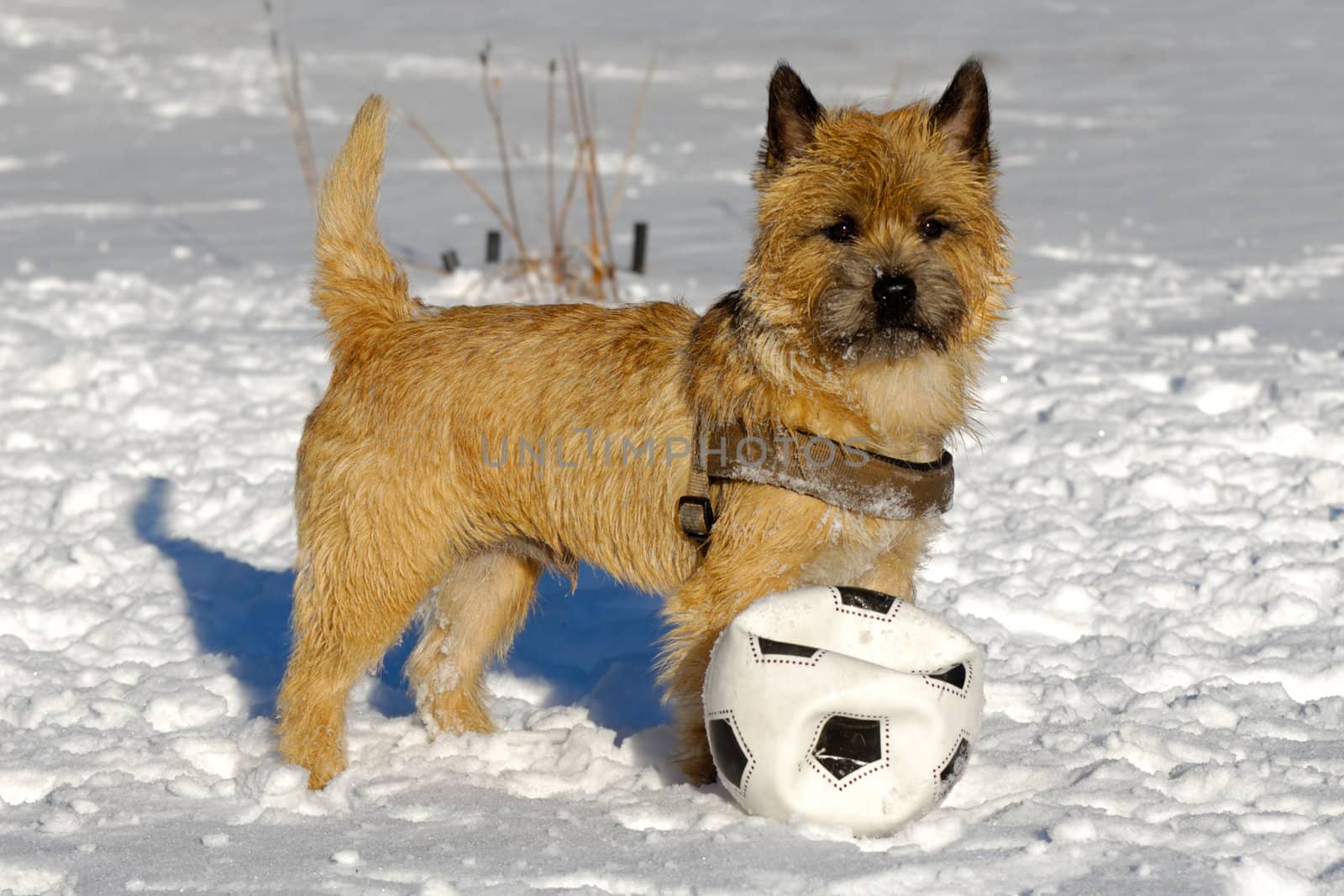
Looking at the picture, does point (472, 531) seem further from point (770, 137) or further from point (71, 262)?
point (71, 262)

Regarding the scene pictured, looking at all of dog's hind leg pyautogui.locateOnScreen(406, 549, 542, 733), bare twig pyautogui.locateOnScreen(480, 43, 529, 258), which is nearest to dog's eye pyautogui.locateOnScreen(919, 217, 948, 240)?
dog's hind leg pyautogui.locateOnScreen(406, 549, 542, 733)

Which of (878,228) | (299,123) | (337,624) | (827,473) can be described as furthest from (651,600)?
(299,123)

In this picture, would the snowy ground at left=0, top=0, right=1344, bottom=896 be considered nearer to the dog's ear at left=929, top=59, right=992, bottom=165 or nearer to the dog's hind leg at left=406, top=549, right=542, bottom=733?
the dog's hind leg at left=406, top=549, right=542, bottom=733

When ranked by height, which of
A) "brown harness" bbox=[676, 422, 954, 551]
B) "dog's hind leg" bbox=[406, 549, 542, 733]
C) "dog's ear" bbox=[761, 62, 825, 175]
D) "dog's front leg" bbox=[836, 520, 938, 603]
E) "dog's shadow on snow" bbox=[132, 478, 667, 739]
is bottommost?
"dog's shadow on snow" bbox=[132, 478, 667, 739]

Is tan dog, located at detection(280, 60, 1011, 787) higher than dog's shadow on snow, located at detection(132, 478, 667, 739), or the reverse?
tan dog, located at detection(280, 60, 1011, 787)

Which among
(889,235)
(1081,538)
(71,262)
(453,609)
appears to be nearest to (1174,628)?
(1081,538)

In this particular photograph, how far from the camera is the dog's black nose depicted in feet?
9.97

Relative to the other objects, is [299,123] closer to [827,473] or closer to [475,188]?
[475,188]

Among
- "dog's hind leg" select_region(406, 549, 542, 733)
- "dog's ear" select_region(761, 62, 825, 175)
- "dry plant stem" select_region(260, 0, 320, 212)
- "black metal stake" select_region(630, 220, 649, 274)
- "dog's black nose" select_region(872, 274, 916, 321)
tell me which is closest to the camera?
"dog's black nose" select_region(872, 274, 916, 321)

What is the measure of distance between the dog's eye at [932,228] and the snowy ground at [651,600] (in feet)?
3.03

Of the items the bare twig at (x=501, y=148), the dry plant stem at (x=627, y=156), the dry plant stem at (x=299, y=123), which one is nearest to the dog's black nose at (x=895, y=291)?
the dry plant stem at (x=299, y=123)

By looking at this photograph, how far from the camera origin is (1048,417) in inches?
247

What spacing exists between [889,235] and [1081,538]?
2.21 m

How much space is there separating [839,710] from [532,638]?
1.86m
